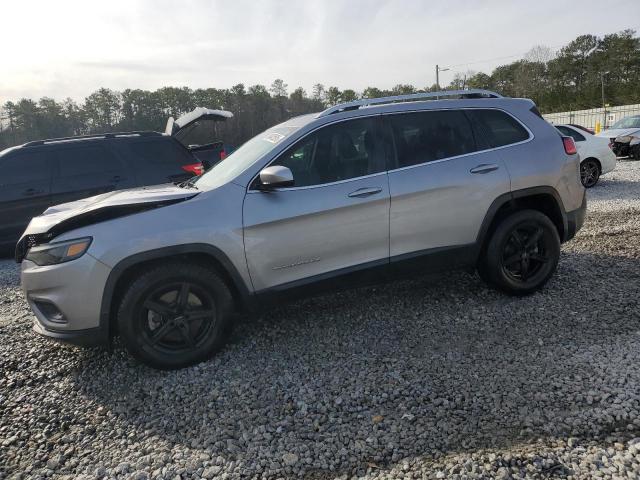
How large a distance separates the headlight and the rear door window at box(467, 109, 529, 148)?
10.9 ft

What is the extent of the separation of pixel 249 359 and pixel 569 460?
6.99 ft

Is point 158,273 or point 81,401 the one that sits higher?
point 158,273

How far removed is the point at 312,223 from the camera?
11.2ft

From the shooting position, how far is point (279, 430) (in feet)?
8.46

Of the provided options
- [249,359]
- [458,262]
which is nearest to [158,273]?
[249,359]

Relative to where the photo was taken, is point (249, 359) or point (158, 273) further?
point (249, 359)

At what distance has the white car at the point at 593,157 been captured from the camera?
33.0 ft

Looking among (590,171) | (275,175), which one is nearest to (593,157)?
(590,171)

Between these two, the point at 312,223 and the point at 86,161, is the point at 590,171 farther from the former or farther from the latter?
the point at 86,161

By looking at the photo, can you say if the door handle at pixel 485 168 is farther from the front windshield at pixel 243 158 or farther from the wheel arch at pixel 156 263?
the wheel arch at pixel 156 263

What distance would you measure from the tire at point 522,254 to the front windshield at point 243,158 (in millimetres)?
2053

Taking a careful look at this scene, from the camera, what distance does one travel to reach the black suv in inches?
267

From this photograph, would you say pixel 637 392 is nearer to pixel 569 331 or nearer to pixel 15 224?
pixel 569 331

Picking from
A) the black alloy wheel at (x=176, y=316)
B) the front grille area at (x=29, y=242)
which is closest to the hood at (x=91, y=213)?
the front grille area at (x=29, y=242)
